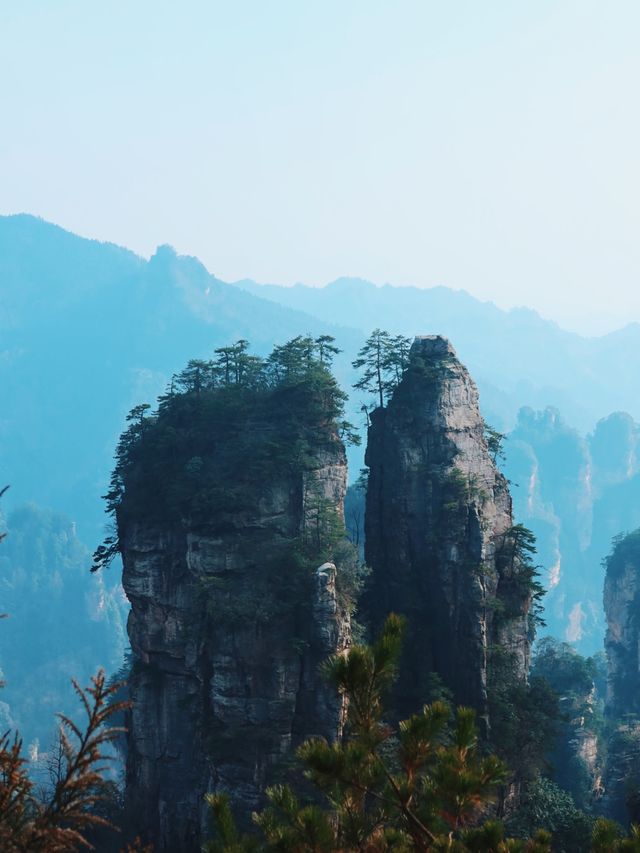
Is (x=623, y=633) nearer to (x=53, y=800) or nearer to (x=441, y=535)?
(x=441, y=535)

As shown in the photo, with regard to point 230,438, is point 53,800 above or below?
below

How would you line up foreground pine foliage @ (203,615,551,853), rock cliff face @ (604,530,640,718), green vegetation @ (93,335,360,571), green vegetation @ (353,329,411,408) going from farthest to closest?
rock cliff face @ (604,530,640,718)
green vegetation @ (353,329,411,408)
green vegetation @ (93,335,360,571)
foreground pine foliage @ (203,615,551,853)

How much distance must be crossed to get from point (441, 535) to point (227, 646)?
29.4ft

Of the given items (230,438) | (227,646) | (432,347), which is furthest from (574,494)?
(227,646)

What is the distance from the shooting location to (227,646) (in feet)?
109

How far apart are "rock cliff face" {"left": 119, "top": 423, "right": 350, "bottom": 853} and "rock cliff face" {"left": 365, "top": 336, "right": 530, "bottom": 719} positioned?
2566mm

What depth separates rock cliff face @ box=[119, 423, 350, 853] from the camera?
32.3 m

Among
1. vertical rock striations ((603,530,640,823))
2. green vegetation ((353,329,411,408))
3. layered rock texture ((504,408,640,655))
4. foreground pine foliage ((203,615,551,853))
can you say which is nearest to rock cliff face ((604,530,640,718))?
vertical rock striations ((603,530,640,823))

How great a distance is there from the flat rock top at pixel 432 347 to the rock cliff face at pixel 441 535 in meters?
0.04

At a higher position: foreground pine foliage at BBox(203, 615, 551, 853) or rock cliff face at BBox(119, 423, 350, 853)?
rock cliff face at BBox(119, 423, 350, 853)

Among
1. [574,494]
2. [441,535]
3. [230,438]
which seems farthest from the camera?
[574,494]

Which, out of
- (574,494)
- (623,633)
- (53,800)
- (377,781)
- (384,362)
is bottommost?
(53,800)

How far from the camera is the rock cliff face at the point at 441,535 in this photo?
36.4m

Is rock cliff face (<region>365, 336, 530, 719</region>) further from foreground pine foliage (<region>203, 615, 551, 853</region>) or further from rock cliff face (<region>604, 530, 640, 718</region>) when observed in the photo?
rock cliff face (<region>604, 530, 640, 718</region>)
